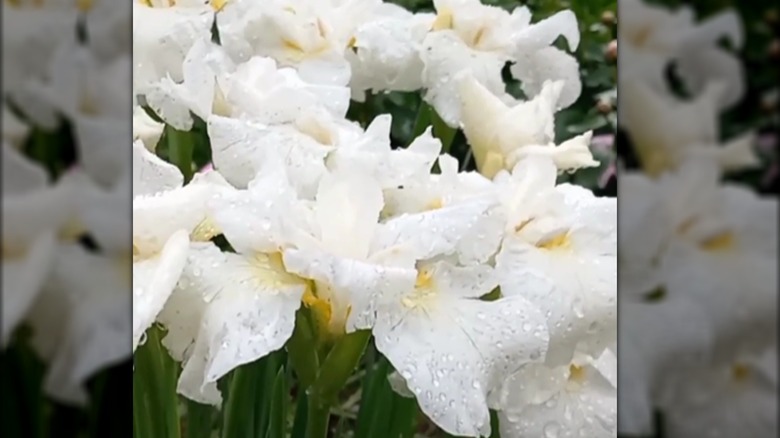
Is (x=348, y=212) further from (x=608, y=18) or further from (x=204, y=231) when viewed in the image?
(x=608, y=18)

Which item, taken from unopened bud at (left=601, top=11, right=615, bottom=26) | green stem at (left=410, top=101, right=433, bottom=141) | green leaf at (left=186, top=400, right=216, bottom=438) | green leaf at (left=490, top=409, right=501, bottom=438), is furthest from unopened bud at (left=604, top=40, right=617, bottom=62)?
green leaf at (left=186, top=400, right=216, bottom=438)

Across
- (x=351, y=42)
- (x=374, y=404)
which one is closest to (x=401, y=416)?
(x=374, y=404)

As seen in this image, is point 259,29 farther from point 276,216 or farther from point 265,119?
point 276,216

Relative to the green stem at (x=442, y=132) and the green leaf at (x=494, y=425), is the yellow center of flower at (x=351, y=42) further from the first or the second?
the green leaf at (x=494, y=425)

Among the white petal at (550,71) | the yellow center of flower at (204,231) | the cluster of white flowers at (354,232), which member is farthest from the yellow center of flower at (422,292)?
the white petal at (550,71)

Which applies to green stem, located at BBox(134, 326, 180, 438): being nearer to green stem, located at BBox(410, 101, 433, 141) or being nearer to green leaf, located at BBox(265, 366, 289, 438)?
green leaf, located at BBox(265, 366, 289, 438)

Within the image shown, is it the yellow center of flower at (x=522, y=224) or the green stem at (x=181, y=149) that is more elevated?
the yellow center of flower at (x=522, y=224)
